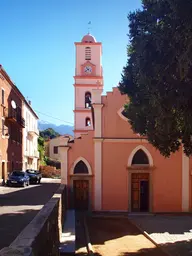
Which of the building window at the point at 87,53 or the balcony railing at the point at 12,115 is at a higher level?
the building window at the point at 87,53

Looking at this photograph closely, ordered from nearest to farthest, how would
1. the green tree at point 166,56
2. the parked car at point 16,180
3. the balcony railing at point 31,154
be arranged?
1. the green tree at point 166,56
2. the parked car at point 16,180
3. the balcony railing at point 31,154

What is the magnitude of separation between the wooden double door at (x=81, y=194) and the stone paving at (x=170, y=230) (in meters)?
3.04

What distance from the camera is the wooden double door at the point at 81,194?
25.0 m

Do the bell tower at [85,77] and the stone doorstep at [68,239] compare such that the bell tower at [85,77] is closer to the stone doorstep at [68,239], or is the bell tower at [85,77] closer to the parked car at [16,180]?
the parked car at [16,180]

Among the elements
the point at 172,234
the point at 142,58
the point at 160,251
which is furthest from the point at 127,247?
the point at 142,58

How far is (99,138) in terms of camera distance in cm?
2525

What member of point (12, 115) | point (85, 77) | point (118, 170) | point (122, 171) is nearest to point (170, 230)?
point (122, 171)

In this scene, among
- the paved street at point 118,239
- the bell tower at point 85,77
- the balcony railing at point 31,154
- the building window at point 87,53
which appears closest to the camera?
the paved street at point 118,239

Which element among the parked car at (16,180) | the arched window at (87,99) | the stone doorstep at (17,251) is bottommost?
the parked car at (16,180)

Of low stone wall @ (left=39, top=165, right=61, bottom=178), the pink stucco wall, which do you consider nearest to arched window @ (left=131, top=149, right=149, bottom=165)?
the pink stucco wall

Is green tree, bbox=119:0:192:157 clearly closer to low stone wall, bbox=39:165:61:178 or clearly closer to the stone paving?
the stone paving

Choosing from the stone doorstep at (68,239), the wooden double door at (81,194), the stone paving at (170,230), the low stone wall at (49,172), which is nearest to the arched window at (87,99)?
the low stone wall at (49,172)

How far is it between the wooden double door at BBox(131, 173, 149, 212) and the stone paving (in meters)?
1.10

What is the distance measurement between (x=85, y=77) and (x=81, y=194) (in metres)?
24.9
